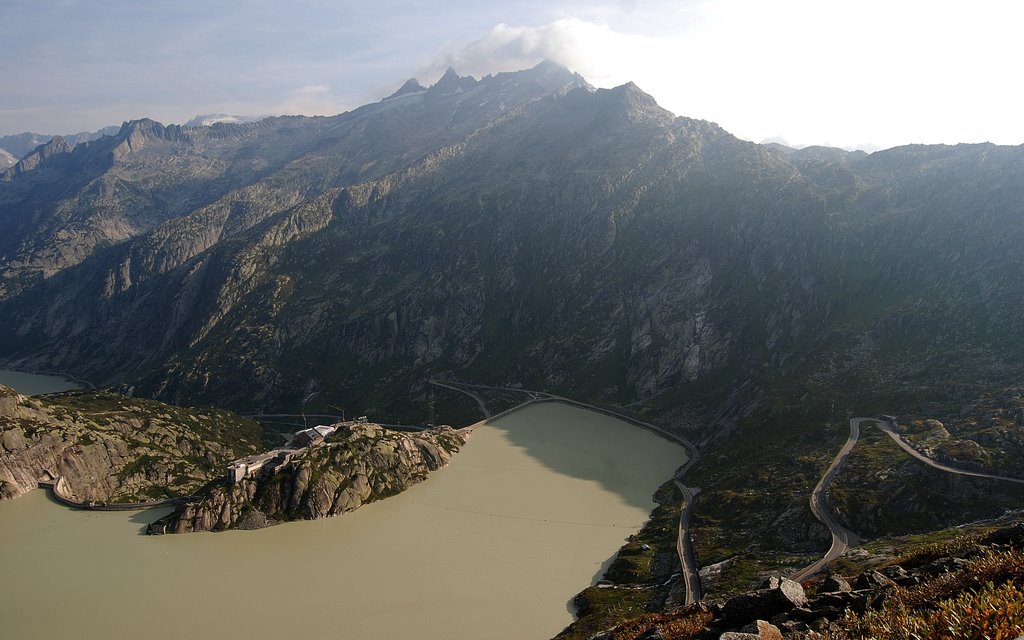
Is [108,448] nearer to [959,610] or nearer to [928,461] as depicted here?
[959,610]

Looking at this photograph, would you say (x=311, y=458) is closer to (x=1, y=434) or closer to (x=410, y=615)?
(x=410, y=615)

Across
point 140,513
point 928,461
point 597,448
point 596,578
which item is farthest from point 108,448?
point 928,461

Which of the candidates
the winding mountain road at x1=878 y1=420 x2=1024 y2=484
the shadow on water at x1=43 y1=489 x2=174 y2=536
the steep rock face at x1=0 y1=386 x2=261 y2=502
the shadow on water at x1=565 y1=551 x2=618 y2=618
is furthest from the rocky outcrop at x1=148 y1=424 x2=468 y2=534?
the winding mountain road at x1=878 y1=420 x2=1024 y2=484

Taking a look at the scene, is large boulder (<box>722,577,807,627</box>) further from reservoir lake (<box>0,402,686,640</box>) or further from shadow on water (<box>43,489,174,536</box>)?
shadow on water (<box>43,489,174,536</box>)

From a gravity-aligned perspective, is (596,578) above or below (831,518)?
below

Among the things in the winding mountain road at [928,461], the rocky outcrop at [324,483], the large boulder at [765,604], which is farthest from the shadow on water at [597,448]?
the large boulder at [765,604]

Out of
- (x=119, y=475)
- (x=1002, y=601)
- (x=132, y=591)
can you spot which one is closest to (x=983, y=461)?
(x=1002, y=601)
